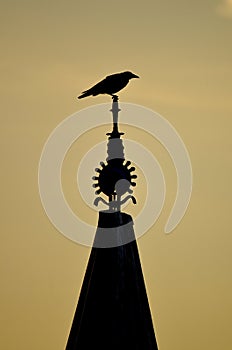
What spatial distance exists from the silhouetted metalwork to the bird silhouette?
169cm

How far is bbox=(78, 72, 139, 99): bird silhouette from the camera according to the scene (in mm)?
13329

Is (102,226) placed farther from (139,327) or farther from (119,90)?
(119,90)

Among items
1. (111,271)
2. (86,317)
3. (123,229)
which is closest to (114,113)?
(123,229)

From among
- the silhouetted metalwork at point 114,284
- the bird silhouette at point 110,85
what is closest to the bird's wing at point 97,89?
the bird silhouette at point 110,85

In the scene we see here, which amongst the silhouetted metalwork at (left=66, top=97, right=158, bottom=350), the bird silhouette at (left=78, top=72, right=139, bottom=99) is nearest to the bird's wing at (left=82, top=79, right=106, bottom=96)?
the bird silhouette at (left=78, top=72, right=139, bottom=99)

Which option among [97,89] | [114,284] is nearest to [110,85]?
[97,89]

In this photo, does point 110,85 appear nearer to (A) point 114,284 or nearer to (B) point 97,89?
(B) point 97,89

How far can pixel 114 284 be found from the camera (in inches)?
430

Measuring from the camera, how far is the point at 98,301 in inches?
427

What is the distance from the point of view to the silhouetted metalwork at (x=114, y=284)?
10617mm

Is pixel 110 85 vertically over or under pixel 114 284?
over

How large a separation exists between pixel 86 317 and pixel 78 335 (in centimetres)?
29

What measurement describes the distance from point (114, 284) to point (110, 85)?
166 inches

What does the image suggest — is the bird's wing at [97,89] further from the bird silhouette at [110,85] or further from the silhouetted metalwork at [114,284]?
the silhouetted metalwork at [114,284]
